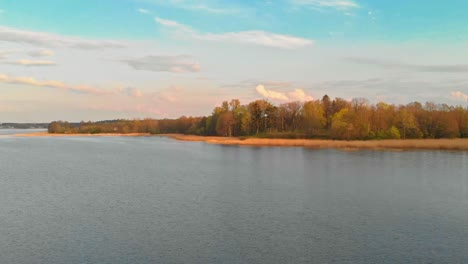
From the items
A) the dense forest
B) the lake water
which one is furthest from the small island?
the lake water

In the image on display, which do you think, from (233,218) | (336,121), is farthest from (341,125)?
(233,218)

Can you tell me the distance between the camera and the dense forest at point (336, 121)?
58.8 m

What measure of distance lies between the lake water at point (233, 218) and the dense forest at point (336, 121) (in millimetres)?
34688

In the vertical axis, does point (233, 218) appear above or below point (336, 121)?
below

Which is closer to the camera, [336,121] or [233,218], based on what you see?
[233,218]

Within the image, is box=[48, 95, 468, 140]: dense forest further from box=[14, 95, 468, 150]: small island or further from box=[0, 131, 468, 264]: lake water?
box=[0, 131, 468, 264]: lake water

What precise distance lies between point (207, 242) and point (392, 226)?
238 inches

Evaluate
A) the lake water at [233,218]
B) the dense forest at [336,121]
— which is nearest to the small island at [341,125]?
the dense forest at [336,121]

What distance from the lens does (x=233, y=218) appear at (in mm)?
13930

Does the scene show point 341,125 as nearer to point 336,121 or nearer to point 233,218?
point 336,121

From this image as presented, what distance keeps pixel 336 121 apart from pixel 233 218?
4886 cm

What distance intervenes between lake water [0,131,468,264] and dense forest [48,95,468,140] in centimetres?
3469

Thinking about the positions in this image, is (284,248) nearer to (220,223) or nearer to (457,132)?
(220,223)

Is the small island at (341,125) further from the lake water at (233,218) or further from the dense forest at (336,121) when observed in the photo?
the lake water at (233,218)
